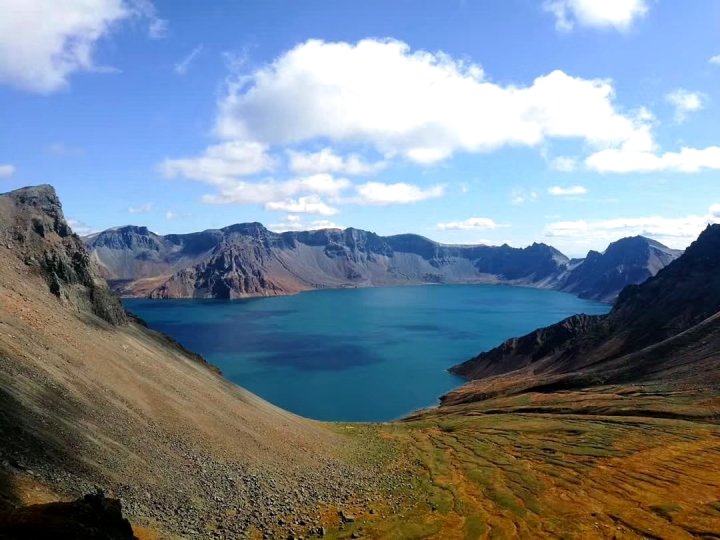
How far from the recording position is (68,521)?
74.8 ft

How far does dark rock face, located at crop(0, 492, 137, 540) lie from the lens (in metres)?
20.9

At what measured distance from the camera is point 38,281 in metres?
72.8

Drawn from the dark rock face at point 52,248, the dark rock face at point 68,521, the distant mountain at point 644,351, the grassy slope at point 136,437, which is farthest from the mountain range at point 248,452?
the distant mountain at point 644,351

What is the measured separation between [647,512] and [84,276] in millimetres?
87692

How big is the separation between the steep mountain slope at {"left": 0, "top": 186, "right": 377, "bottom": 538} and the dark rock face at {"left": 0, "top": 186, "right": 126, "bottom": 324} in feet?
0.81

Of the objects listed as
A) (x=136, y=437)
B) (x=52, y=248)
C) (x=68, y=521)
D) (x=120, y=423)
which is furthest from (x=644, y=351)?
(x=68, y=521)

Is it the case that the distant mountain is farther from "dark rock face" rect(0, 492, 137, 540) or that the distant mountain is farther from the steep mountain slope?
"dark rock face" rect(0, 492, 137, 540)

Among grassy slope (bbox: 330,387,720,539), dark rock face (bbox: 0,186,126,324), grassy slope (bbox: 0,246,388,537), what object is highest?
dark rock face (bbox: 0,186,126,324)

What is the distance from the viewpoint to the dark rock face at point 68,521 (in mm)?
20906

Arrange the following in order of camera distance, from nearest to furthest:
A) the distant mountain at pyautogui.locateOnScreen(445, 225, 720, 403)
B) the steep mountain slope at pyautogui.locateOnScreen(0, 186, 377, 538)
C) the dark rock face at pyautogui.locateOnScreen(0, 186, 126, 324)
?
the steep mountain slope at pyautogui.locateOnScreen(0, 186, 377, 538), the dark rock face at pyautogui.locateOnScreen(0, 186, 126, 324), the distant mountain at pyautogui.locateOnScreen(445, 225, 720, 403)

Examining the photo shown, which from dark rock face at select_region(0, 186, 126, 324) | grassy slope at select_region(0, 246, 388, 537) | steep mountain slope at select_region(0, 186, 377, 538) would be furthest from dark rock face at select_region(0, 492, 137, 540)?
dark rock face at select_region(0, 186, 126, 324)

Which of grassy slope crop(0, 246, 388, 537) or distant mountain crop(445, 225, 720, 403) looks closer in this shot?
grassy slope crop(0, 246, 388, 537)

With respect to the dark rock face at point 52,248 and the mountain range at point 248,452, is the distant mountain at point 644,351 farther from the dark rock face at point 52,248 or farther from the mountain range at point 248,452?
the dark rock face at point 52,248

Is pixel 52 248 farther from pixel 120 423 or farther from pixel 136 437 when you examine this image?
pixel 136 437
